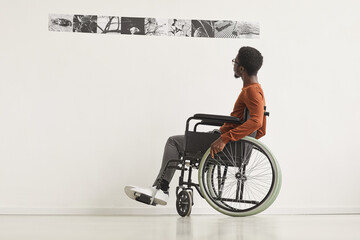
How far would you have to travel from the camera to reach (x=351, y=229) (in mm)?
2365

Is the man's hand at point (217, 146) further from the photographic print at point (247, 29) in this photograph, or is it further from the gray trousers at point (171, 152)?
the photographic print at point (247, 29)

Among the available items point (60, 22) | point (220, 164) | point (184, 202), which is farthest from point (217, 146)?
point (60, 22)

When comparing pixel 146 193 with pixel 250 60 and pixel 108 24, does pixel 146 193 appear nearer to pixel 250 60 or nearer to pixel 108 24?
pixel 250 60

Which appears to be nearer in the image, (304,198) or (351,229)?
(351,229)

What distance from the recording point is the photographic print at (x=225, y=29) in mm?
3814

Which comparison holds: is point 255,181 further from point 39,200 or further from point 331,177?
point 39,200

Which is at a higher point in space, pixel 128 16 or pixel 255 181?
pixel 128 16

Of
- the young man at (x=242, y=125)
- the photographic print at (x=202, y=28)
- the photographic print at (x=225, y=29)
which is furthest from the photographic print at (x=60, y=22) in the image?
the young man at (x=242, y=125)

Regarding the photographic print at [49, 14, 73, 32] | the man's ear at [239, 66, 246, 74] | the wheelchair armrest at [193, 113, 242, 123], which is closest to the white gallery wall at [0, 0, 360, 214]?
the photographic print at [49, 14, 73, 32]

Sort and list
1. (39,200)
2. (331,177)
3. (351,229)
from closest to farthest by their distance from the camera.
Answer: (351,229), (39,200), (331,177)

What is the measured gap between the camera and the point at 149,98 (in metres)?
3.74

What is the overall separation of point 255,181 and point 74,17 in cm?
163

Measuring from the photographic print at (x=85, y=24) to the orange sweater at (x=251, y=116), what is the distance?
121 cm

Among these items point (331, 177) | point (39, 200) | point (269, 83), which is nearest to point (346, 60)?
point (269, 83)
